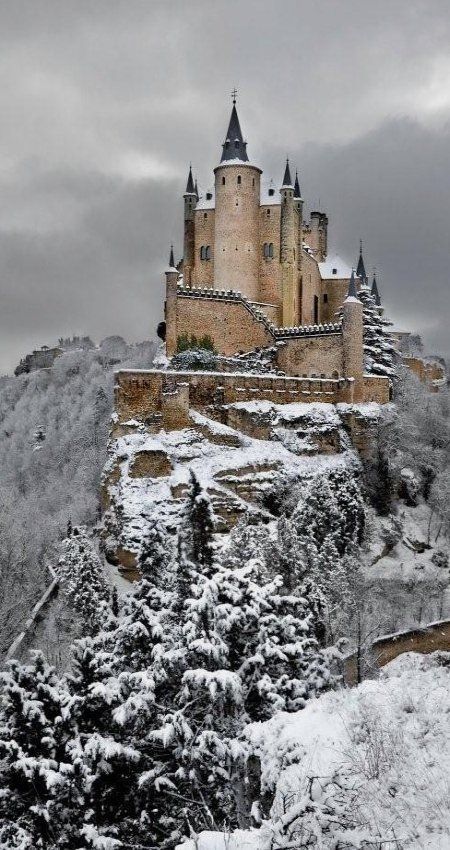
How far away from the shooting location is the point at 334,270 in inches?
2518

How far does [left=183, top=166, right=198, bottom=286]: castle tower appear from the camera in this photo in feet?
198

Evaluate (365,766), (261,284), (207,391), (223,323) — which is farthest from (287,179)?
(365,766)

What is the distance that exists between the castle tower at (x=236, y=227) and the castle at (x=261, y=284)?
63mm

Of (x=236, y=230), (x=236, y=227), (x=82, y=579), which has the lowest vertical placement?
(x=82, y=579)

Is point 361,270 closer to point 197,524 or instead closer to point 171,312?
point 171,312

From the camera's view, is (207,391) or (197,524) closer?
(197,524)

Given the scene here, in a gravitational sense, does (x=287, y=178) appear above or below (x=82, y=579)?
above

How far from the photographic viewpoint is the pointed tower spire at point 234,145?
194 feet

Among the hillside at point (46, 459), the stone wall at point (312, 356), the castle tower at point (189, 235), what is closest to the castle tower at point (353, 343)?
the stone wall at point (312, 356)

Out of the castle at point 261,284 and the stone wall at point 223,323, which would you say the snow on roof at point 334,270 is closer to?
the castle at point 261,284

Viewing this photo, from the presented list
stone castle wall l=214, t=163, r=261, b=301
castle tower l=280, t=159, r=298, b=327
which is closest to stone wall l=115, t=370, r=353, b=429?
castle tower l=280, t=159, r=298, b=327

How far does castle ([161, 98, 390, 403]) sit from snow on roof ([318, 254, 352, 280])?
69 mm

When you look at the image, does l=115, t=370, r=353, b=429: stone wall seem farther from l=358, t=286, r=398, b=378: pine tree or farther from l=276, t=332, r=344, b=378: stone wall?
l=358, t=286, r=398, b=378: pine tree

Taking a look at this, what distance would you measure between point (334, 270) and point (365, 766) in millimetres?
54881
